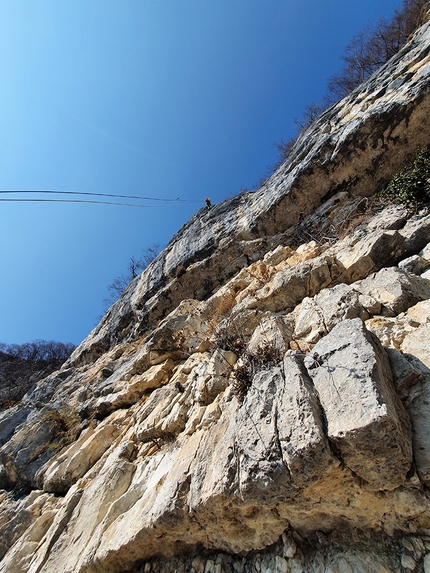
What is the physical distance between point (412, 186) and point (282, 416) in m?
6.02

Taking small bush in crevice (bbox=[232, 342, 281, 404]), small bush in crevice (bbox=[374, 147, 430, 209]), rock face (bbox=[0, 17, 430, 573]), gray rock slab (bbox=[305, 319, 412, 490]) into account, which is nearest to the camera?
gray rock slab (bbox=[305, 319, 412, 490])

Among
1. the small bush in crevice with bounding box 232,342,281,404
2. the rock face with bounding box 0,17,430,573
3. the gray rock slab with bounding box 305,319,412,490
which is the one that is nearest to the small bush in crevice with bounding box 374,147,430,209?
the rock face with bounding box 0,17,430,573

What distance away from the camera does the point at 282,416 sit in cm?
269

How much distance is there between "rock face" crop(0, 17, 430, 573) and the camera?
2332 millimetres

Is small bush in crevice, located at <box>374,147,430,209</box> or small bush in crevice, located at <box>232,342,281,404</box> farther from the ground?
small bush in crevice, located at <box>374,147,430,209</box>

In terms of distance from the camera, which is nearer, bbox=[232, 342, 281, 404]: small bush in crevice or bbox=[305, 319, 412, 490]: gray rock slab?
bbox=[305, 319, 412, 490]: gray rock slab

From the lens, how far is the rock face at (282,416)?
2.33m

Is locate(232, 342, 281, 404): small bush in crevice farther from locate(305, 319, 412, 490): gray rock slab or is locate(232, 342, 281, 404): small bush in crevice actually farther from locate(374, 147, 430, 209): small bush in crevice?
locate(374, 147, 430, 209): small bush in crevice

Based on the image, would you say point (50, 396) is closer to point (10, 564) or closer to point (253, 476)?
point (10, 564)

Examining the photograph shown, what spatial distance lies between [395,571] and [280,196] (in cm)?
902

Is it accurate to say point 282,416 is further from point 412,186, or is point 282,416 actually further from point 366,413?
point 412,186

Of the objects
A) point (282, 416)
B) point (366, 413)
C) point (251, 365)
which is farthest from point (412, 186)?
point (282, 416)

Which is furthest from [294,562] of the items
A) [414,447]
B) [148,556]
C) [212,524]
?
[148,556]

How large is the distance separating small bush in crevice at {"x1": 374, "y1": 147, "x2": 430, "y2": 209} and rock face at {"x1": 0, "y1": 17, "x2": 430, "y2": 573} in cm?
30
